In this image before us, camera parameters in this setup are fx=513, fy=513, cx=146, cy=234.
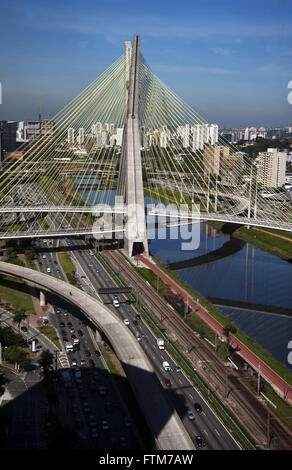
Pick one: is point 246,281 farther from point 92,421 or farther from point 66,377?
point 92,421

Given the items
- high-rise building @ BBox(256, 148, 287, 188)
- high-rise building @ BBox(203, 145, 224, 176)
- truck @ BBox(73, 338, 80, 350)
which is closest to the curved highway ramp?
truck @ BBox(73, 338, 80, 350)

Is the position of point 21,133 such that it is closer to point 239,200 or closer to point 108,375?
point 239,200

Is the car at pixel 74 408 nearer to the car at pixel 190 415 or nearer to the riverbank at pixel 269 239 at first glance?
the car at pixel 190 415

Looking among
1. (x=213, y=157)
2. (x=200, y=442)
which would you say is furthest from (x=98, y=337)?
(x=213, y=157)

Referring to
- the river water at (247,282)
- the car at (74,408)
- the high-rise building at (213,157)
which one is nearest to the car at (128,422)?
the car at (74,408)

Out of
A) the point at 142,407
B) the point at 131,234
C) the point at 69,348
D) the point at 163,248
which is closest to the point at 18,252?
the point at 131,234

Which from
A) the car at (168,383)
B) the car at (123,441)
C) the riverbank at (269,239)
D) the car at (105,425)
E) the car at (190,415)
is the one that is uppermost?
the riverbank at (269,239)
